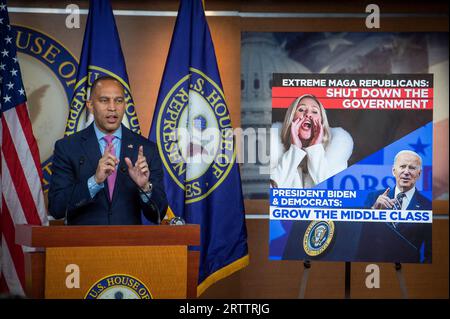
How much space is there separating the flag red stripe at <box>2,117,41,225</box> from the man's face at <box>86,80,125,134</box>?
A: 100cm

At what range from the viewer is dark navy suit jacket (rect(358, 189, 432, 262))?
495cm

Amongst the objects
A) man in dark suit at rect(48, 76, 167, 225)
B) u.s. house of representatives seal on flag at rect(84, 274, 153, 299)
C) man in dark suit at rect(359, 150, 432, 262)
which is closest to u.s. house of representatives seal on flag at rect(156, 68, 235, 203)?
man in dark suit at rect(48, 76, 167, 225)

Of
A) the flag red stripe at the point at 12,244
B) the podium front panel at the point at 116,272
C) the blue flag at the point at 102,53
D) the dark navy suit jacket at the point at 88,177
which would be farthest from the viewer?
the blue flag at the point at 102,53

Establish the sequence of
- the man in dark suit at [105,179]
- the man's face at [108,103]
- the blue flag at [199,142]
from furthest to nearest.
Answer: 1. the blue flag at [199,142]
2. the man's face at [108,103]
3. the man in dark suit at [105,179]

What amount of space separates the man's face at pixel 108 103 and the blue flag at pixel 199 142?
0.89 m

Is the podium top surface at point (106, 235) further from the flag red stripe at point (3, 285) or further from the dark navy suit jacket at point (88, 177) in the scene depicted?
the flag red stripe at point (3, 285)

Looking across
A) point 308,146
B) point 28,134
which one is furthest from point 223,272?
point 28,134

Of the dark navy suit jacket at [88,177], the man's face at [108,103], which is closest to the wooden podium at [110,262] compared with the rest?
the dark navy suit jacket at [88,177]

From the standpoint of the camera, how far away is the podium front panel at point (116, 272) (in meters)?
3.40

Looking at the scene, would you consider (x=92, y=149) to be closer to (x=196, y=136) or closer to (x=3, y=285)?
(x=196, y=136)
